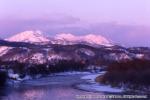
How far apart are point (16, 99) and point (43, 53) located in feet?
398

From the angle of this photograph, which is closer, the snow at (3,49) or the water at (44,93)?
the water at (44,93)

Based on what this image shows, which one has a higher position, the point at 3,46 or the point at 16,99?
Result: the point at 3,46

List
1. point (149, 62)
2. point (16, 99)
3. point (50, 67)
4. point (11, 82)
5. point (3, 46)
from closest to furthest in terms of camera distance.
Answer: point (16, 99)
point (149, 62)
point (11, 82)
point (50, 67)
point (3, 46)

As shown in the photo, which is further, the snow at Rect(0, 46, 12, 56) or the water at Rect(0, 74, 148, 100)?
the snow at Rect(0, 46, 12, 56)

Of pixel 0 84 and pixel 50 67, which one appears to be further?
pixel 50 67

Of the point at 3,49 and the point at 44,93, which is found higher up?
the point at 3,49

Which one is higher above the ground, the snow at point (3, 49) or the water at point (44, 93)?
the snow at point (3, 49)

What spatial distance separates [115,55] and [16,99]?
12556 cm

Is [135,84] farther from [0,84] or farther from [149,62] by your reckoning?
[0,84]

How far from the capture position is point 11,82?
166 feet

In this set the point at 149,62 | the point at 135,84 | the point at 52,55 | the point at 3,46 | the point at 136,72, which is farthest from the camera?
the point at 3,46

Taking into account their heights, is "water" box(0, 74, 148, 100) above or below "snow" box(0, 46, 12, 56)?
A: below

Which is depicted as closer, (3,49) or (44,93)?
(44,93)

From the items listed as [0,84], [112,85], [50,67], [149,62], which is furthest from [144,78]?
[50,67]
